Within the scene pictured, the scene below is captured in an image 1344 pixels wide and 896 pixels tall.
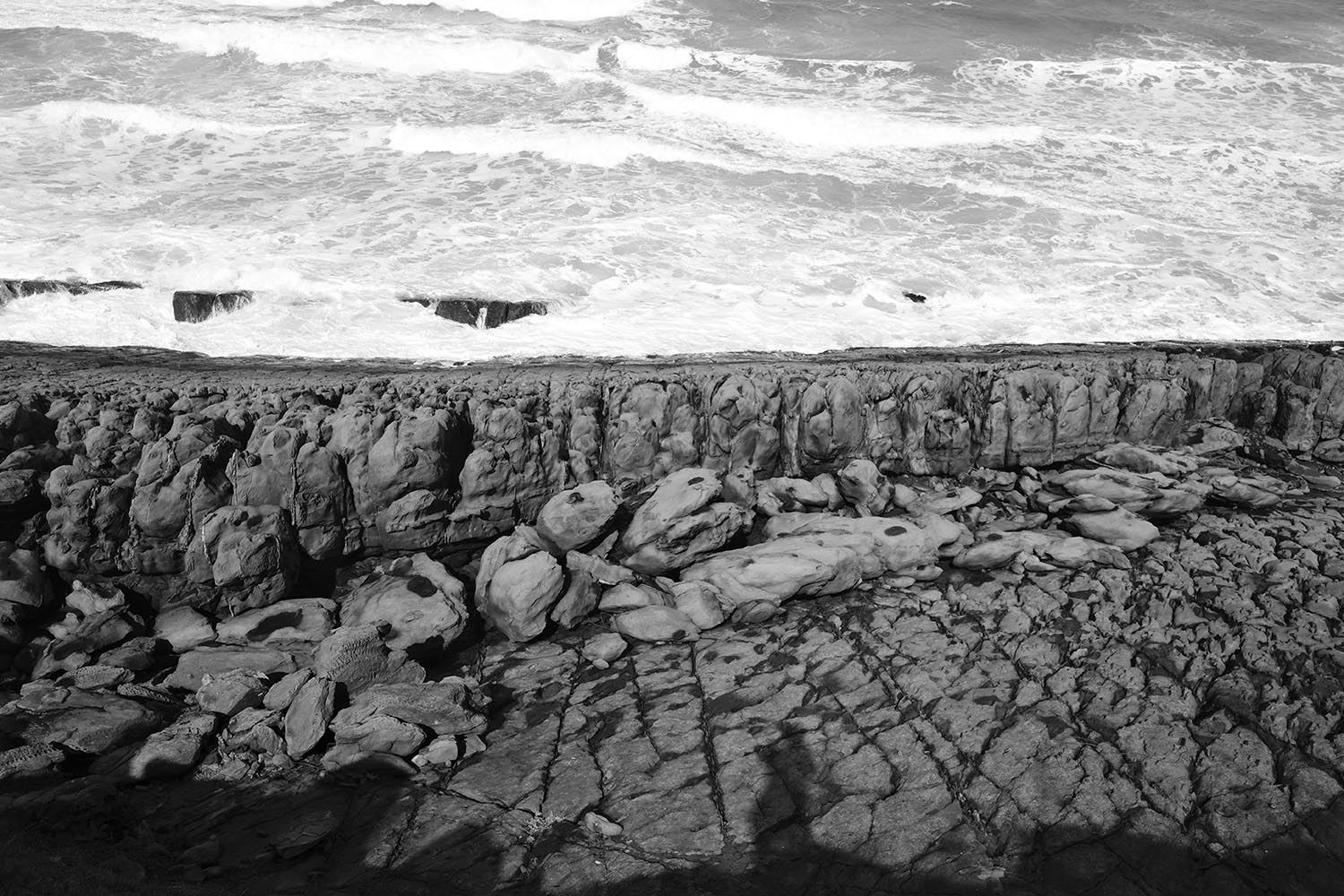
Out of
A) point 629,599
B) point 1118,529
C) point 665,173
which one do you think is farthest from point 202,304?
point 1118,529

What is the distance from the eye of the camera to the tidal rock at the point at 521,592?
241 inches

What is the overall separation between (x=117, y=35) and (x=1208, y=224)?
26.0m

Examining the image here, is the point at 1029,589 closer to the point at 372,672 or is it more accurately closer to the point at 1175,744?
the point at 1175,744

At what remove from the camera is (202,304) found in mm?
11391

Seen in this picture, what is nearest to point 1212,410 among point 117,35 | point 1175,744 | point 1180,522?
point 1180,522

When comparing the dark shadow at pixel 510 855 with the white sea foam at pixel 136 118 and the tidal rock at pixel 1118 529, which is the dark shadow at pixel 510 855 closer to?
the tidal rock at pixel 1118 529

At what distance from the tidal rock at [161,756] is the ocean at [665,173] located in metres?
6.06

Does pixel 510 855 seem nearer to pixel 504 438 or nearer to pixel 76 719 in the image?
pixel 76 719

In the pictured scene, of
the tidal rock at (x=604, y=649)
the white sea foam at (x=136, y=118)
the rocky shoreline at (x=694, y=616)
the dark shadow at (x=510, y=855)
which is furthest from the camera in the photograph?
the white sea foam at (x=136, y=118)

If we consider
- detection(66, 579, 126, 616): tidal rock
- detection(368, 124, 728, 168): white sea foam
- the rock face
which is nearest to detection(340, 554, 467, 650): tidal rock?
the rock face

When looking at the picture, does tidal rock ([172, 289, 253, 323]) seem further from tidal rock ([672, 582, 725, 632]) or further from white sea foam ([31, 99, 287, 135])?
white sea foam ([31, 99, 287, 135])

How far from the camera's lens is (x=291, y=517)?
6641 mm

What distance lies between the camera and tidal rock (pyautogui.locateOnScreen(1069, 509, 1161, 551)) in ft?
21.5

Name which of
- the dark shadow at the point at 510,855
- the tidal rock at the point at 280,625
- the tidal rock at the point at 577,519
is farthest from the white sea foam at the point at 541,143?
the dark shadow at the point at 510,855
